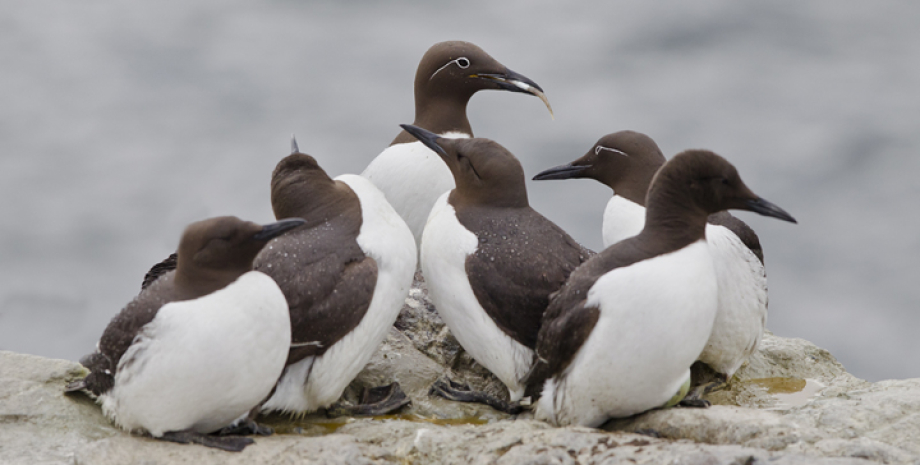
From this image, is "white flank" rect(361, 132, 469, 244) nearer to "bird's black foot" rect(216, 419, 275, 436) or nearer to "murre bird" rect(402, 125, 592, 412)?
"murre bird" rect(402, 125, 592, 412)

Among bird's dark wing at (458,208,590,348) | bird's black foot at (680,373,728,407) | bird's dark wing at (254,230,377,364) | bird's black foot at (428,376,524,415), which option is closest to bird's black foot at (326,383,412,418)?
bird's black foot at (428,376,524,415)

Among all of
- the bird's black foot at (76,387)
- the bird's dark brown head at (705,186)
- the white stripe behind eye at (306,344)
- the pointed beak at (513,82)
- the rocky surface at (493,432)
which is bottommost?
the rocky surface at (493,432)

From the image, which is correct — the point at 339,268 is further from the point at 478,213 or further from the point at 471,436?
the point at 471,436

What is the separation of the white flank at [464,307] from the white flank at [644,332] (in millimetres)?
604

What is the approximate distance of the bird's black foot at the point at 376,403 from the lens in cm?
579

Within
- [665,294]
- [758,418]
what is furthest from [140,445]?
[758,418]

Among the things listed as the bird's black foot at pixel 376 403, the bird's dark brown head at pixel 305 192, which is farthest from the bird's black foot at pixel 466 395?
the bird's dark brown head at pixel 305 192

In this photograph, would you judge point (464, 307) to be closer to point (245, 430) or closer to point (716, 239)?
point (245, 430)

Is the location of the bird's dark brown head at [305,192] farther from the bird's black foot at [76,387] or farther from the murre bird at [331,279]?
the bird's black foot at [76,387]

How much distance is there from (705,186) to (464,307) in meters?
1.71

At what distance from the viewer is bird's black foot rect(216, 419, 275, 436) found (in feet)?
16.9

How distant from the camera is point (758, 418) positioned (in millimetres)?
4789

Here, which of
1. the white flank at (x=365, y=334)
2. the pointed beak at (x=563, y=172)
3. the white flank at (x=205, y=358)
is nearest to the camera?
the white flank at (x=205, y=358)

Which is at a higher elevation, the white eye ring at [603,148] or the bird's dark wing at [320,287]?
the white eye ring at [603,148]
